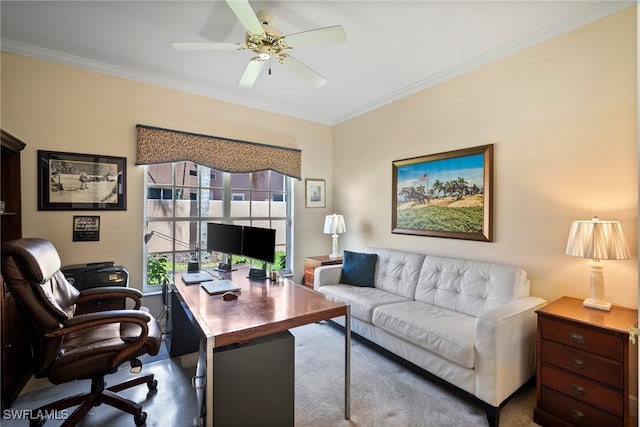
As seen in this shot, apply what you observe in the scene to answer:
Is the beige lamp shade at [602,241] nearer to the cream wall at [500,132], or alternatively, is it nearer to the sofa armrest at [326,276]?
the cream wall at [500,132]

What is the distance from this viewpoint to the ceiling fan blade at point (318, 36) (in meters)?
1.79

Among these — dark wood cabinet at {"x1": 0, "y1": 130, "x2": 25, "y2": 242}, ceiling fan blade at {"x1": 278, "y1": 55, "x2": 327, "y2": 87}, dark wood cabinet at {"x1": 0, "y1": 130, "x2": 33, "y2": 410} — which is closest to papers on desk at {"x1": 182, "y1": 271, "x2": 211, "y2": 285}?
dark wood cabinet at {"x1": 0, "y1": 130, "x2": 33, "y2": 410}

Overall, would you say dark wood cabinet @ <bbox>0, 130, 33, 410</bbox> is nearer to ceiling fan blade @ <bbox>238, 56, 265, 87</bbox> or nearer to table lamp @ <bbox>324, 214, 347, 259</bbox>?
ceiling fan blade @ <bbox>238, 56, 265, 87</bbox>

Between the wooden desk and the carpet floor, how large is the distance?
23 cm

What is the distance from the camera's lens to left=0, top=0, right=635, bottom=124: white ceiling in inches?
80.5

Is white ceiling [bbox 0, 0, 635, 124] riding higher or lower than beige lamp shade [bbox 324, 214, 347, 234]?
higher

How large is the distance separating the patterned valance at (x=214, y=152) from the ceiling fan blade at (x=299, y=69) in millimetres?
1550

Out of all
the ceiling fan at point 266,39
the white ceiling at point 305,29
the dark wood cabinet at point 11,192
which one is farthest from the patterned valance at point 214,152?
the ceiling fan at point 266,39

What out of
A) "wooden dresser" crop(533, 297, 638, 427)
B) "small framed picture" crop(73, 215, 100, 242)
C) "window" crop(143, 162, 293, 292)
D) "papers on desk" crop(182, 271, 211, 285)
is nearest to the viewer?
"wooden dresser" crop(533, 297, 638, 427)

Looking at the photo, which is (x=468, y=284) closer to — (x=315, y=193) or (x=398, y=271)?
(x=398, y=271)

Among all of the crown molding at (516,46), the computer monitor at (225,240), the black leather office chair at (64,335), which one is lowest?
the black leather office chair at (64,335)

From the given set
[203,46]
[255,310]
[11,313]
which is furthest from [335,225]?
[11,313]

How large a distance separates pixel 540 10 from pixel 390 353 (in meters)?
2.90

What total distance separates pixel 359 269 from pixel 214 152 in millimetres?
2204
